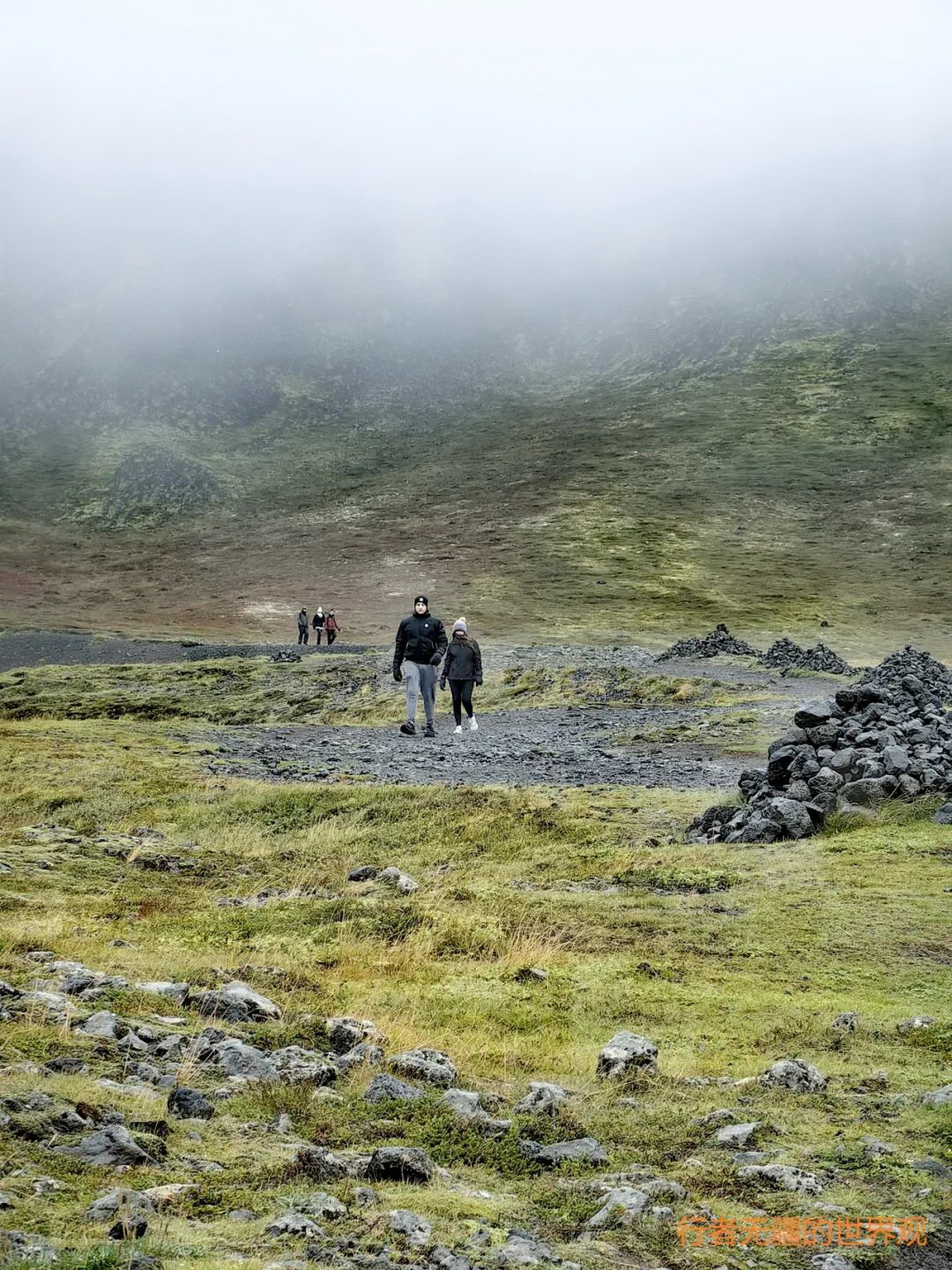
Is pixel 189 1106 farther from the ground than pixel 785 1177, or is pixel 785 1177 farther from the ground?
pixel 189 1106

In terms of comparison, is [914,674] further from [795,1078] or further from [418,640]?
[795,1078]

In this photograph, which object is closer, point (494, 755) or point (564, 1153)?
point (564, 1153)

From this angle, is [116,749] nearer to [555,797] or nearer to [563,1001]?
[555,797]

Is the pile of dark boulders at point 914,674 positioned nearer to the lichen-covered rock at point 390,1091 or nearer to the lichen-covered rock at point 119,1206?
the lichen-covered rock at point 390,1091

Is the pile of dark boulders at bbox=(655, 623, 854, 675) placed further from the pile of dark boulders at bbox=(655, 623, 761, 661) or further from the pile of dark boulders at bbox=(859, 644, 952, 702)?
the pile of dark boulders at bbox=(859, 644, 952, 702)

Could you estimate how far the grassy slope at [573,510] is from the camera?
8731cm

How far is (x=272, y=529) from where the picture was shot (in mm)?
125938

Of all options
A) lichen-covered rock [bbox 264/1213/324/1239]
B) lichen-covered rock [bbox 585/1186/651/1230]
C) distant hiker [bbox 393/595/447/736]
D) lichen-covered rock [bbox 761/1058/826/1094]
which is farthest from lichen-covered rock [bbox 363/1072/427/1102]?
distant hiker [bbox 393/595/447/736]

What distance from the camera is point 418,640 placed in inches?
1062

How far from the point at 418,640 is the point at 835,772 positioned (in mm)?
12853

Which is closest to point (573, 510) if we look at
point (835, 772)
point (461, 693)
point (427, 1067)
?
point (461, 693)

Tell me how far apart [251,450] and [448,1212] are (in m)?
165

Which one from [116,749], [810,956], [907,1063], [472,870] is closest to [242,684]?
[116,749]

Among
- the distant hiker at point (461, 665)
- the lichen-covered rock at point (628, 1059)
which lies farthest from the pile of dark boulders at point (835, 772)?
the distant hiker at point (461, 665)
